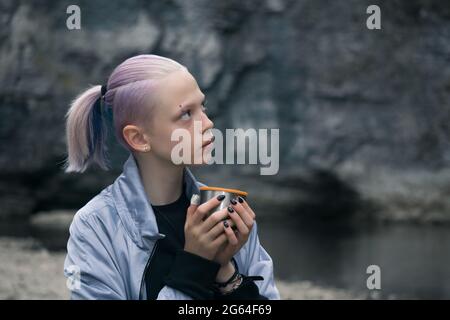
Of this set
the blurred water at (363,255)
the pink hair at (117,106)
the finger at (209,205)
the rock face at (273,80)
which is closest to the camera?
the finger at (209,205)

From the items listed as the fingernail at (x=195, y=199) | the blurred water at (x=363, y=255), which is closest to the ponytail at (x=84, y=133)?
the fingernail at (x=195, y=199)

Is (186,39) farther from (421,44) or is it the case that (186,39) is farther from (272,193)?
(421,44)

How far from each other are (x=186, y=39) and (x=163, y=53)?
262 millimetres

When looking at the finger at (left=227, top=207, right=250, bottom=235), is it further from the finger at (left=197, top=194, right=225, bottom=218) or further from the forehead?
the forehead

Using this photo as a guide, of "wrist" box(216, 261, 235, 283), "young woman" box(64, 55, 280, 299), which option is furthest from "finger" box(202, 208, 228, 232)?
"wrist" box(216, 261, 235, 283)

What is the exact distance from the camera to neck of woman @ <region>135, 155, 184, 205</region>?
1.43m

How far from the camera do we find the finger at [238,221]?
1.28m

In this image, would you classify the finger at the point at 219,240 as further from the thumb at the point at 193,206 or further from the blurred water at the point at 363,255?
the blurred water at the point at 363,255

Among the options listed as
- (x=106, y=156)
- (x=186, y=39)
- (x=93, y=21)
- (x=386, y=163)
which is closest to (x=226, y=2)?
(x=186, y=39)

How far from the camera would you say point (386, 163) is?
7.55m

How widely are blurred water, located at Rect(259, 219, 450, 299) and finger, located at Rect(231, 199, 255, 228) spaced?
12.8 feet

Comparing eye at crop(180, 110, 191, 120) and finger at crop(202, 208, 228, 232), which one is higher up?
eye at crop(180, 110, 191, 120)

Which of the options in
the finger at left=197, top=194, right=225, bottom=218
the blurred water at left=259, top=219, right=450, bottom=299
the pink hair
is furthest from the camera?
the blurred water at left=259, top=219, right=450, bottom=299

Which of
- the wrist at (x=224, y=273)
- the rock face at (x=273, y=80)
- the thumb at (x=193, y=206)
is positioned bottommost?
the wrist at (x=224, y=273)
